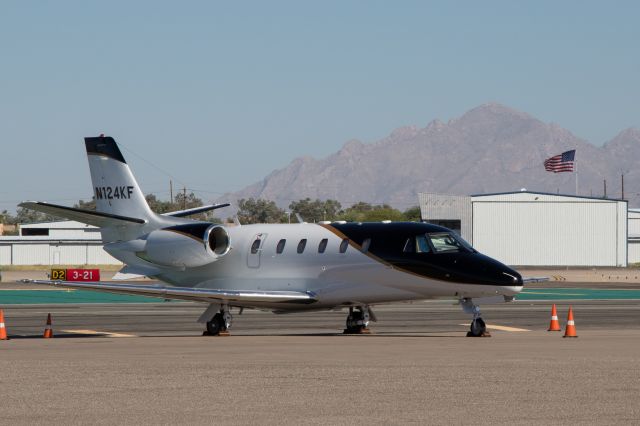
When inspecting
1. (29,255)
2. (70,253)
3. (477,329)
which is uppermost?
A: (477,329)

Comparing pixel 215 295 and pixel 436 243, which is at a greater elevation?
pixel 436 243

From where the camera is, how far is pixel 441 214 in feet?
331

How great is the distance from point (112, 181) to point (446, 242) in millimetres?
10568

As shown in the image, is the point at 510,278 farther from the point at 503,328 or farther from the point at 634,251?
the point at 634,251

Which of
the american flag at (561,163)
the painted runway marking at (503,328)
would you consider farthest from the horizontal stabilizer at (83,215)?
the american flag at (561,163)

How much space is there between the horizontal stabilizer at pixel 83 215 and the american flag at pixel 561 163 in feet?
228

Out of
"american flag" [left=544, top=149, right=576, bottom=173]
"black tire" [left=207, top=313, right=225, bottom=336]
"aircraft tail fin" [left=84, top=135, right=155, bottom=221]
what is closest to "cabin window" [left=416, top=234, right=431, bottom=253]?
"black tire" [left=207, top=313, right=225, bottom=336]

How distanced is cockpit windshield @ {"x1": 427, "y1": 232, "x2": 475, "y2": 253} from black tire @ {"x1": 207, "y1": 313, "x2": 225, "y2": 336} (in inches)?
215

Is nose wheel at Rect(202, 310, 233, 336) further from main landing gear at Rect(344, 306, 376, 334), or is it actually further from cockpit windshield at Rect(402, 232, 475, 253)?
cockpit windshield at Rect(402, 232, 475, 253)

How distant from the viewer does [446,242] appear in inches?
1024

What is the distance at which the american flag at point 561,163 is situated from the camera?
96250mm

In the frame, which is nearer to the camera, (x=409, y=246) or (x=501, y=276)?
(x=501, y=276)

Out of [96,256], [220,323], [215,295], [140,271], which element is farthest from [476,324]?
[96,256]

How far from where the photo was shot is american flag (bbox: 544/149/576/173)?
96.2m
